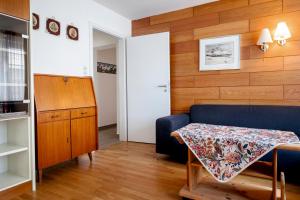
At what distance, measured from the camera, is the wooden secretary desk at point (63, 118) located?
2.22 m

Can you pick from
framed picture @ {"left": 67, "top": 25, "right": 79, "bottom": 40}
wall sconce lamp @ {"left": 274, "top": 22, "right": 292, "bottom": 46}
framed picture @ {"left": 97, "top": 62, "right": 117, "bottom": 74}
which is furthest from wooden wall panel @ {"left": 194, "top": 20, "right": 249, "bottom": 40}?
framed picture @ {"left": 97, "top": 62, "right": 117, "bottom": 74}

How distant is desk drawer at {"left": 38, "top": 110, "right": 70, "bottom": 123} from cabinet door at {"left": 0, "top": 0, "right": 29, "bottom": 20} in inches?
39.1

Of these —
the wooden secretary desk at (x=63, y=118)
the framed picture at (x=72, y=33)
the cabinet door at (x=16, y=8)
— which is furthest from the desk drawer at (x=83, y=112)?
the cabinet door at (x=16, y=8)

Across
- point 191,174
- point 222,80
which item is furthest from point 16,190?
point 222,80

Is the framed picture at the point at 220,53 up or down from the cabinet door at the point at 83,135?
up

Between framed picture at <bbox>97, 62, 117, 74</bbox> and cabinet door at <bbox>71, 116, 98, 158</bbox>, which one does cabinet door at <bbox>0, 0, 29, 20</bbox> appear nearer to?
cabinet door at <bbox>71, 116, 98, 158</bbox>

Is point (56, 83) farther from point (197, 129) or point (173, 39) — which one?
point (173, 39)

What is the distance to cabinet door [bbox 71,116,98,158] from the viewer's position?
2564 mm

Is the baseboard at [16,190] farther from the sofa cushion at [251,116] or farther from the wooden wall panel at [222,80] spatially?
the wooden wall panel at [222,80]

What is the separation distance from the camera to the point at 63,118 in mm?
2430

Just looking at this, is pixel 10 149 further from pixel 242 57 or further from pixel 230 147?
pixel 242 57

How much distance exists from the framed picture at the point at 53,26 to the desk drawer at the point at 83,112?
105 cm

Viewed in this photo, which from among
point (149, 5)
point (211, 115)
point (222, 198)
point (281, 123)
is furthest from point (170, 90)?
point (222, 198)

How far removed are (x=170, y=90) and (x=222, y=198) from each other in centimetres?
214
